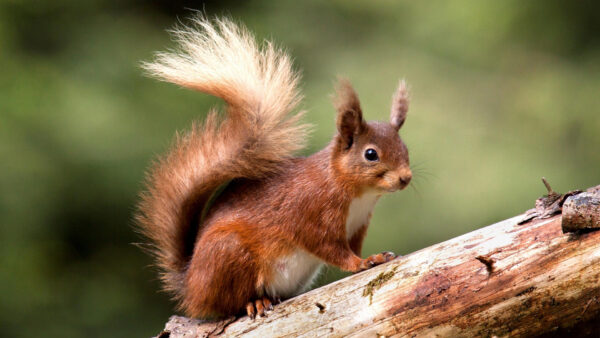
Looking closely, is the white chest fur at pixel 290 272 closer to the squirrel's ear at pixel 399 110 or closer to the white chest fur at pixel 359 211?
the white chest fur at pixel 359 211

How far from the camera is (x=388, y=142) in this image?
1822 mm

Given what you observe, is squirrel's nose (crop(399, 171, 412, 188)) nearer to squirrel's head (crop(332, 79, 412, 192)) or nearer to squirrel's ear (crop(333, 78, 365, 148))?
squirrel's head (crop(332, 79, 412, 192))

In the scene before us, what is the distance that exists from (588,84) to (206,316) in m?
1.87

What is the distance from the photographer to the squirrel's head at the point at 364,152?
5.85 feet

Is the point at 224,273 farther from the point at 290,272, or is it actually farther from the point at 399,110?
the point at 399,110

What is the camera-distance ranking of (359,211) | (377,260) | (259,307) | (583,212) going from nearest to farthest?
(583,212), (377,260), (259,307), (359,211)

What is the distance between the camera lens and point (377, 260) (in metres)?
1.70

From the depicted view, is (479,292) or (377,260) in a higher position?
(377,260)

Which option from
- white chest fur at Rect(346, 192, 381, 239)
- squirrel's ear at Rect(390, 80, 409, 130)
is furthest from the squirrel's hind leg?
squirrel's ear at Rect(390, 80, 409, 130)

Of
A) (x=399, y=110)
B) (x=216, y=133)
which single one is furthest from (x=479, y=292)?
(x=216, y=133)

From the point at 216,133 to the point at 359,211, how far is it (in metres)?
0.47

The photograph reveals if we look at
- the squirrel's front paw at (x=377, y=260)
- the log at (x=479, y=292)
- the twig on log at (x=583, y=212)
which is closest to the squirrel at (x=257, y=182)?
the squirrel's front paw at (x=377, y=260)

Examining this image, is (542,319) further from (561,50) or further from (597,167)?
(561,50)

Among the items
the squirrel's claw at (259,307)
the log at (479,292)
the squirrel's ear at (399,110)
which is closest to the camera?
the log at (479,292)
